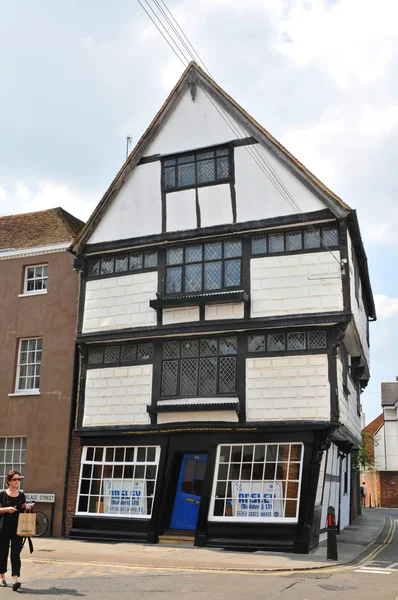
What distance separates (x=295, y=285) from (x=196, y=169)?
15.2 ft

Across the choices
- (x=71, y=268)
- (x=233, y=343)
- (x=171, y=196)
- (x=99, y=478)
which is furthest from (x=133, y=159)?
(x=99, y=478)

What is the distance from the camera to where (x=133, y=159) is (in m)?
19.0

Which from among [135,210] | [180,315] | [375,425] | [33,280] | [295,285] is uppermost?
[135,210]

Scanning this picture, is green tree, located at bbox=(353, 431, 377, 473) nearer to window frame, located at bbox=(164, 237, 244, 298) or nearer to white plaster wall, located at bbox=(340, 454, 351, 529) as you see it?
white plaster wall, located at bbox=(340, 454, 351, 529)

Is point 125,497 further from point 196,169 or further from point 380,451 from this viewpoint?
point 380,451

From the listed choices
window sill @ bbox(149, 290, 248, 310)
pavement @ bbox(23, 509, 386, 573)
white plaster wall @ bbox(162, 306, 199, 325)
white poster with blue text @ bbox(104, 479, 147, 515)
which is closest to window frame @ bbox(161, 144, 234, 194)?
window sill @ bbox(149, 290, 248, 310)

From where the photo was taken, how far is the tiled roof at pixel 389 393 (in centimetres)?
4678

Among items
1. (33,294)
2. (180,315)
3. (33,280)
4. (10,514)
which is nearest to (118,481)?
(180,315)

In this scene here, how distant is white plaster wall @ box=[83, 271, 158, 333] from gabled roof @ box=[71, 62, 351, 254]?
154 centimetres

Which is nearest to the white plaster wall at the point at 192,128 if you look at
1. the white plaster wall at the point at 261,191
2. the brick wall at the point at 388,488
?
the white plaster wall at the point at 261,191

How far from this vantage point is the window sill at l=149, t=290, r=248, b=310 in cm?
1661

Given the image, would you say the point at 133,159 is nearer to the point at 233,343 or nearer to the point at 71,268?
the point at 71,268

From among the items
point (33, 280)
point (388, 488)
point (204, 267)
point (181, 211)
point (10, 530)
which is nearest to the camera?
point (10, 530)

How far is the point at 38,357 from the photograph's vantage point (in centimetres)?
2006
